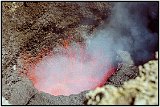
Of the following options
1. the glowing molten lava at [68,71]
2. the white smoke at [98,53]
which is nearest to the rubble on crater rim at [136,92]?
the white smoke at [98,53]

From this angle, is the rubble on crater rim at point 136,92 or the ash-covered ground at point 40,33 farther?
the ash-covered ground at point 40,33

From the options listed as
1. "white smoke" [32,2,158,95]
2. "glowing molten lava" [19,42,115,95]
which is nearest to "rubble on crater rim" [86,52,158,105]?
"white smoke" [32,2,158,95]

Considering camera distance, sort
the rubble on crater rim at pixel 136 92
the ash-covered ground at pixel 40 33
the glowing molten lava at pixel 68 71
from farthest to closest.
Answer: the glowing molten lava at pixel 68 71, the ash-covered ground at pixel 40 33, the rubble on crater rim at pixel 136 92

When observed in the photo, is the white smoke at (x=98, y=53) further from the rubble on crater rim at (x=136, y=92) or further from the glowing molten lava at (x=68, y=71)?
the rubble on crater rim at (x=136, y=92)

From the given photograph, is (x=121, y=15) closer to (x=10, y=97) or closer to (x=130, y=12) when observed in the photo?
(x=130, y=12)

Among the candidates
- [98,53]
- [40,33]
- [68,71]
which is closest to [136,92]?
[40,33]

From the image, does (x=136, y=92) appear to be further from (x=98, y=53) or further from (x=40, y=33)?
(x=98, y=53)
